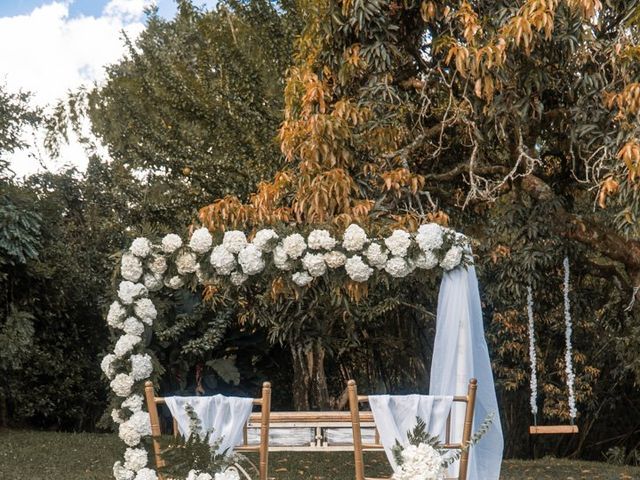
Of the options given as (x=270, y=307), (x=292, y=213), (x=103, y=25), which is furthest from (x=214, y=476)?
(x=103, y=25)

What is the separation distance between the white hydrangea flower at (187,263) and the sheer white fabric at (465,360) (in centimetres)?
153

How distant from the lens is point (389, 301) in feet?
27.8

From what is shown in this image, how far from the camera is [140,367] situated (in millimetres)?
5301

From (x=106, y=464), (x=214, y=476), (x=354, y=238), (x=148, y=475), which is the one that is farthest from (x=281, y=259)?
(x=106, y=464)

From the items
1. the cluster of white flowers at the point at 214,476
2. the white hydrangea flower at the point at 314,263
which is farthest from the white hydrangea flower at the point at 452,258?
the cluster of white flowers at the point at 214,476

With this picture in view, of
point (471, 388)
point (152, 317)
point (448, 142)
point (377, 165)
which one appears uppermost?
point (448, 142)

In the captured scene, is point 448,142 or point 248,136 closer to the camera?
point 448,142

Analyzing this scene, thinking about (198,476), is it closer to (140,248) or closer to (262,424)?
(262,424)

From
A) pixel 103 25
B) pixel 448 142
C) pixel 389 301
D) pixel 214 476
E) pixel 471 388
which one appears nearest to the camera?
pixel 214 476

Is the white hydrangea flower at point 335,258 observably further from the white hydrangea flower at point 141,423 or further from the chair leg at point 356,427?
the chair leg at point 356,427

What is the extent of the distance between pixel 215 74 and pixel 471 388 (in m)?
6.66

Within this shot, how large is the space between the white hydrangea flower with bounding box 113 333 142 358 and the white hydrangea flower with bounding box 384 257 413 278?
63.0 inches

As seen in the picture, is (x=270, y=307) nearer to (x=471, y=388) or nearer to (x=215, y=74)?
(x=215, y=74)

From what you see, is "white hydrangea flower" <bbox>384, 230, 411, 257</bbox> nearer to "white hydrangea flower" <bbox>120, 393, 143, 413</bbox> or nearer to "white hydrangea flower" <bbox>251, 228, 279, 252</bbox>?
"white hydrangea flower" <bbox>251, 228, 279, 252</bbox>
